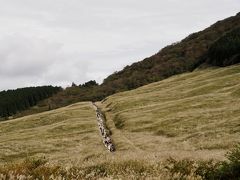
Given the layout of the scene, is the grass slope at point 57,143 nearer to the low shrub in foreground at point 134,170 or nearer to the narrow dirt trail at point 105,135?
the narrow dirt trail at point 105,135

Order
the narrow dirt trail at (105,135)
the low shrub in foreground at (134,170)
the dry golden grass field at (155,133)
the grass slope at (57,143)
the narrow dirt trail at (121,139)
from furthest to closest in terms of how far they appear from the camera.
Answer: the grass slope at (57,143) → the narrow dirt trail at (105,135) → the narrow dirt trail at (121,139) → the dry golden grass field at (155,133) → the low shrub in foreground at (134,170)

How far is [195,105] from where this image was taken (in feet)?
279

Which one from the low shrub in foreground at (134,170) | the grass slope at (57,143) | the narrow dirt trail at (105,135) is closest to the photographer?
the low shrub in foreground at (134,170)

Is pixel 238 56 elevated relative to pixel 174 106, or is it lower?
elevated

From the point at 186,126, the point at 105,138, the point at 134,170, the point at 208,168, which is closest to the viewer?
the point at 134,170

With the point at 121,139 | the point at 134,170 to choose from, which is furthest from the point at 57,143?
the point at 134,170

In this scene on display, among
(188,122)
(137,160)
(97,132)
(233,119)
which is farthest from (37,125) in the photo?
(137,160)

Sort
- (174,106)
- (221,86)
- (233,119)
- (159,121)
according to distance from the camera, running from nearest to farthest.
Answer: (233,119), (159,121), (174,106), (221,86)

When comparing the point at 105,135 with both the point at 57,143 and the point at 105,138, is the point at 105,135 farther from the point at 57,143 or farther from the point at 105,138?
the point at 57,143

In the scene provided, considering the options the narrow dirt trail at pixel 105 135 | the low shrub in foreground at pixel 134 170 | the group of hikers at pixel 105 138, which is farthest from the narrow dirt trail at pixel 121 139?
the low shrub in foreground at pixel 134 170

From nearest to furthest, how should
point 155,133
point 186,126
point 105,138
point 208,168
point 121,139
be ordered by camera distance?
point 208,168, point 121,139, point 186,126, point 155,133, point 105,138

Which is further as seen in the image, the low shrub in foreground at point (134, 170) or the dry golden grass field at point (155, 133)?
the dry golden grass field at point (155, 133)

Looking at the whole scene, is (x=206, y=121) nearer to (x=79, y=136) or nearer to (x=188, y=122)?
(x=188, y=122)

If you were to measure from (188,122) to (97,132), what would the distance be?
58.2ft
